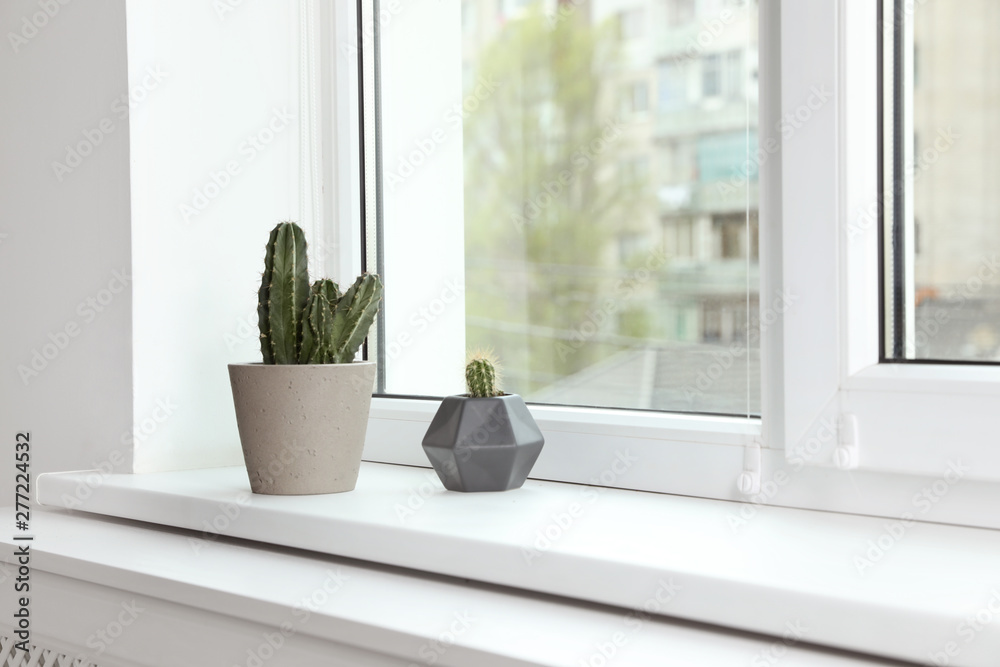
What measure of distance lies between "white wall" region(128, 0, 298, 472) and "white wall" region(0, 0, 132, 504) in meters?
0.03

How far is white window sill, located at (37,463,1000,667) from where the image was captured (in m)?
0.57

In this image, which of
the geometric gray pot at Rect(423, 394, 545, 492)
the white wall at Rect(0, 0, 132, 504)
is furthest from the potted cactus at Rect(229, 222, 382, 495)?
the white wall at Rect(0, 0, 132, 504)

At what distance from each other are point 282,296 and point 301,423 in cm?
14

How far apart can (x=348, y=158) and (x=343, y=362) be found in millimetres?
396

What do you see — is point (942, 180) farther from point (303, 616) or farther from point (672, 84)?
point (303, 616)

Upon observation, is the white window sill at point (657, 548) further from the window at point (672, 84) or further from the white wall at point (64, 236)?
the window at point (672, 84)

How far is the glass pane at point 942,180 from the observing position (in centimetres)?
75

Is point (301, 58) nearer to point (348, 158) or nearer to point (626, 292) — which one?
point (348, 158)

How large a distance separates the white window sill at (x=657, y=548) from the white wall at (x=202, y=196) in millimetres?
144

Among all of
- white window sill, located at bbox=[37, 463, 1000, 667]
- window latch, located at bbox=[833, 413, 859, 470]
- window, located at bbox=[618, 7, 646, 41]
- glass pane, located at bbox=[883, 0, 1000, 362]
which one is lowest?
white window sill, located at bbox=[37, 463, 1000, 667]

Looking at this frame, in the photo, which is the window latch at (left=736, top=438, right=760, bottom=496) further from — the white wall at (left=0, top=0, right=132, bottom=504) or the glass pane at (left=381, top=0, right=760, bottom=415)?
the white wall at (left=0, top=0, right=132, bottom=504)

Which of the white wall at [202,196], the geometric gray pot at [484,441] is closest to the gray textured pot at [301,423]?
the geometric gray pot at [484,441]

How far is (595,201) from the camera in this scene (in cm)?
110

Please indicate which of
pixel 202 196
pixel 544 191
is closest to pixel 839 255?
pixel 544 191
